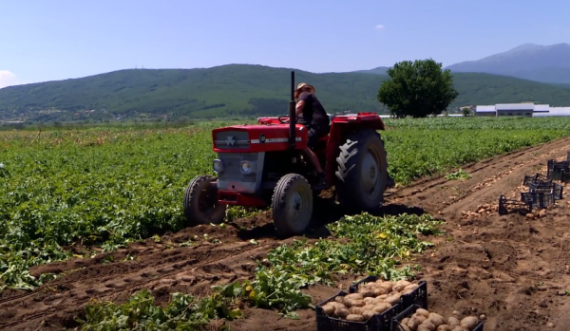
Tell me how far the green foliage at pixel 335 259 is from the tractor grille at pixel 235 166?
131cm

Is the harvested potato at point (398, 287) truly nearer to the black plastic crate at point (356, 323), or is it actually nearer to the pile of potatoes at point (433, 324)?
the black plastic crate at point (356, 323)

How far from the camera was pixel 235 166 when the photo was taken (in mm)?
8555

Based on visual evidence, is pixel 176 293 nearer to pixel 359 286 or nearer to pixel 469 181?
pixel 359 286

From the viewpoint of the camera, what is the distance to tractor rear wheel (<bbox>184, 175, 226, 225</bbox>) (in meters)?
8.91

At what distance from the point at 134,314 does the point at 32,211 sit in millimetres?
4570

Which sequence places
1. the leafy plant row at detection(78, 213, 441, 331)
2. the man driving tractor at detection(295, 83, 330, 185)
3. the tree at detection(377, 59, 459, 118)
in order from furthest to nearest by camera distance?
the tree at detection(377, 59, 459, 118) → the man driving tractor at detection(295, 83, 330, 185) → the leafy plant row at detection(78, 213, 441, 331)

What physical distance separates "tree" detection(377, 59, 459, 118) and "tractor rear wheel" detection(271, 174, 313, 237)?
7153cm

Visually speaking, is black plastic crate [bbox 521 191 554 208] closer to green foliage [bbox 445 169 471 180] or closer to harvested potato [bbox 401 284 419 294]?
green foliage [bbox 445 169 471 180]

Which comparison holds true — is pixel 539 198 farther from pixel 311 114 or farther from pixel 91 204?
pixel 91 204

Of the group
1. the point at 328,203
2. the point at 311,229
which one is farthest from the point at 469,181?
the point at 311,229

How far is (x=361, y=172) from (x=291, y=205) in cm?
178

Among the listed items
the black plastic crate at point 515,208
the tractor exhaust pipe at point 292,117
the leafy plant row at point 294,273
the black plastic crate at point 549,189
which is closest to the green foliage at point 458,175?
the black plastic crate at point 549,189

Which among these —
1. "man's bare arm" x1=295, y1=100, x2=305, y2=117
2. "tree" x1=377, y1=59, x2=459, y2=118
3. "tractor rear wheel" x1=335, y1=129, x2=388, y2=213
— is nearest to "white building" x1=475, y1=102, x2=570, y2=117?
"tree" x1=377, y1=59, x2=459, y2=118

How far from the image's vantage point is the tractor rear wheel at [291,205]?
26.3 ft
